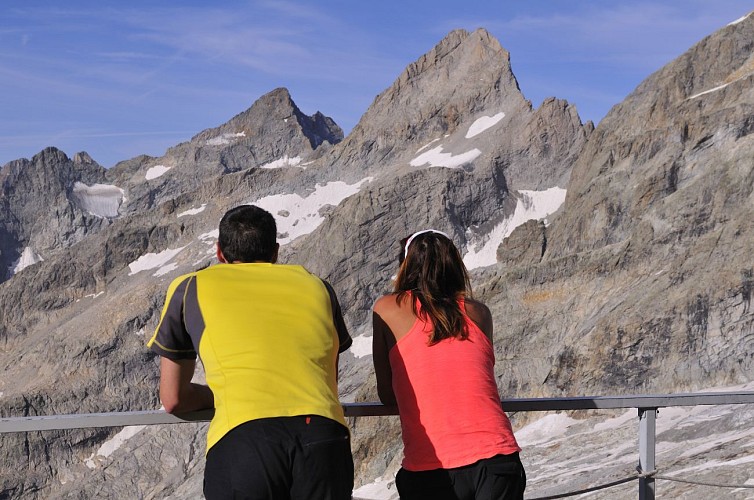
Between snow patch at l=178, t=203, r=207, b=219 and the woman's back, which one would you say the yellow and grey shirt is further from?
snow patch at l=178, t=203, r=207, b=219

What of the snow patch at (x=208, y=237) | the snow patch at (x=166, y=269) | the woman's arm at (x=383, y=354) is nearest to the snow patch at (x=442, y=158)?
the snow patch at (x=208, y=237)

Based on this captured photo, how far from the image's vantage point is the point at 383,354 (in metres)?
4.61

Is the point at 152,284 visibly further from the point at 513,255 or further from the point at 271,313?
the point at 271,313

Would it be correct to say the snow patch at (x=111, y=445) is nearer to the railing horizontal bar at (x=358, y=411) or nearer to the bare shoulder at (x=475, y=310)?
the railing horizontal bar at (x=358, y=411)

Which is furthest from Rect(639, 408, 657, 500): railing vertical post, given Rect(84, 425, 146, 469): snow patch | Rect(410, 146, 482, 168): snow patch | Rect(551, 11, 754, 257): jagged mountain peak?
Rect(410, 146, 482, 168): snow patch

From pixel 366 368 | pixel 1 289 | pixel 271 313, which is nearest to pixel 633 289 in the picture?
pixel 366 368

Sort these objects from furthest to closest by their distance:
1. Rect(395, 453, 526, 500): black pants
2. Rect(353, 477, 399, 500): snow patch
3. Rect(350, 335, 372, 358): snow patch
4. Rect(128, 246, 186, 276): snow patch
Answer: Rect(128, 246, 186, 276): snow patch
Rect(350, 335, 372, 358): snow patch
Rect(353, 477, 399, 500): snow patch
Rect(395, 453, 526, 500): black pants

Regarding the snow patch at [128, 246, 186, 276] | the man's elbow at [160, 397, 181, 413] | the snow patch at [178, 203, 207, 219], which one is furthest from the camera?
the snow patch at [178, 203, 207, 219]

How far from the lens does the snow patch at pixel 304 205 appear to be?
12419 cm

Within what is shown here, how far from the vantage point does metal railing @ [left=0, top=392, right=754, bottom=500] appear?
4.54 metres

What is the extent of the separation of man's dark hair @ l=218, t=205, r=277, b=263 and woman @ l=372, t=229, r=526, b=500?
666 mm

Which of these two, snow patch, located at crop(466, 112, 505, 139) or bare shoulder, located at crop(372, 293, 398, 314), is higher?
snow patch, located at crop(466, 112, 505, 139)

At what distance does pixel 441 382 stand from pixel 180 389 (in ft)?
4.01

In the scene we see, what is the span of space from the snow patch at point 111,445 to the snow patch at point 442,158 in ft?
177
